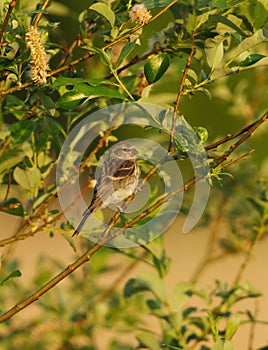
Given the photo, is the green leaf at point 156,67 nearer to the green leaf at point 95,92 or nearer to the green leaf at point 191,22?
the green leaf at point 95,92

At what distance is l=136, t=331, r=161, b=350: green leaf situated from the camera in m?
2.10

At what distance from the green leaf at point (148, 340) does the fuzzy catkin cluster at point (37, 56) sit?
2.81 ft

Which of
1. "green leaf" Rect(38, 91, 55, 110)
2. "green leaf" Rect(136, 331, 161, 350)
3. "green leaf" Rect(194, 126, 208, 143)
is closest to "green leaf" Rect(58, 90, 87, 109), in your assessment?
"green leaf" Rect(38, 91, 55, 110)

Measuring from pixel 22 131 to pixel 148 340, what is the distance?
66 centimetres

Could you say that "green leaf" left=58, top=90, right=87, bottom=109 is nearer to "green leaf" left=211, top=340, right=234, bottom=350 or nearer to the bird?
the bird

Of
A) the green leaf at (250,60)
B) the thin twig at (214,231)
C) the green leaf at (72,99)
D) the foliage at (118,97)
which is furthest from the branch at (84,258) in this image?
the thin twig at (214,231)

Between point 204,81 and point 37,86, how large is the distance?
1.14 feet

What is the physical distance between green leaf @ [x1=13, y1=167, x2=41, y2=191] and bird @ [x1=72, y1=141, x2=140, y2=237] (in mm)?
148

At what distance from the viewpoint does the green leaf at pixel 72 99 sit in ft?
5.25

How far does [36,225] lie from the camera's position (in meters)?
1.95

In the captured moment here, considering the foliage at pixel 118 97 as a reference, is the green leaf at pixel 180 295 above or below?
below

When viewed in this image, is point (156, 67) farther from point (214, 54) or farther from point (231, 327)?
point (231, 327)

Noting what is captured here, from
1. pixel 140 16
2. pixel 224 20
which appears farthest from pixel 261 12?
pixel 140 16

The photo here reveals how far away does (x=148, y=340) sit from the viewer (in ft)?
6.97
